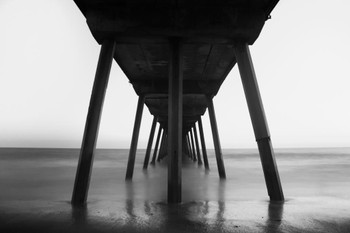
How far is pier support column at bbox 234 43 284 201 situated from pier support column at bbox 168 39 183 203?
1343mm

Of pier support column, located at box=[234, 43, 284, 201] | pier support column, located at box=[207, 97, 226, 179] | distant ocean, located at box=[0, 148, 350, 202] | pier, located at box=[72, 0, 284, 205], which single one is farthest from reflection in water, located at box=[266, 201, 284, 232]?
pier support column, located at box=[207, 97, 226, 179]

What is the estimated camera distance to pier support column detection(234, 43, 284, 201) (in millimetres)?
5562

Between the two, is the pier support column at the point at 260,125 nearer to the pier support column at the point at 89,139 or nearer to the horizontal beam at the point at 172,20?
the horizontal beam at the point at 172,20

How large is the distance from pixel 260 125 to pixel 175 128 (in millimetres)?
1703

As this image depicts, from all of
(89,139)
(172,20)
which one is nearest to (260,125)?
(172,20)

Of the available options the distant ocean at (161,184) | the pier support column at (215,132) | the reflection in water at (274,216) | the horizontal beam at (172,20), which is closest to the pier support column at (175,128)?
the horizontal beam at (172,20)

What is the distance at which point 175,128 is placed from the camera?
546 cm

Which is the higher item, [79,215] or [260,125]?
[260,125]

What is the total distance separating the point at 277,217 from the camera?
13.8 ft

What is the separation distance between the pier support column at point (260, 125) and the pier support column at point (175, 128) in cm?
134

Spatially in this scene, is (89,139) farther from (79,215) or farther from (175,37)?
(175,37)

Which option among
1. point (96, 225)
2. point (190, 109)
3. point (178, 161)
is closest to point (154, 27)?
point (178, 161)

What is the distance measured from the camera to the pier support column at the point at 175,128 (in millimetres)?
5395

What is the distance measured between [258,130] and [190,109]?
35.2ft
